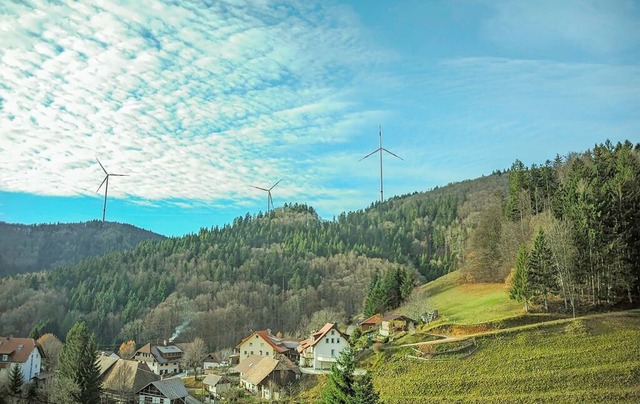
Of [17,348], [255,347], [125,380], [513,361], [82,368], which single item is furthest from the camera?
[255,347]

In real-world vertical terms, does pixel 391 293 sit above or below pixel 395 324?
above

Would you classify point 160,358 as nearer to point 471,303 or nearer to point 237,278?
point 471,303

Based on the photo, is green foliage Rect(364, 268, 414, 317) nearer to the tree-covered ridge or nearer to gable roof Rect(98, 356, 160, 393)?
the tree-covered ridge

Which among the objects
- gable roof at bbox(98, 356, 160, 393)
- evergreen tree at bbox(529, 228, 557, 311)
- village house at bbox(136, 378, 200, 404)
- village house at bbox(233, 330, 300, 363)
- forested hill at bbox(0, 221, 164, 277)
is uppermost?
forested hill at bbox(0, 221, 164, 277)

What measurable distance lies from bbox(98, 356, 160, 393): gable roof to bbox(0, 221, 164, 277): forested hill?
32905 millimetres


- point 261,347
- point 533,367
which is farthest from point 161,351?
point 533,367

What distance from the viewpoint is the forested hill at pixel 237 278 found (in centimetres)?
11500

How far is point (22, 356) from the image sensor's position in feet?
207

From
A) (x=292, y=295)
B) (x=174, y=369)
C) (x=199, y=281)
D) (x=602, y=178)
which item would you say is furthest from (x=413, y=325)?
(x=199, y=281)

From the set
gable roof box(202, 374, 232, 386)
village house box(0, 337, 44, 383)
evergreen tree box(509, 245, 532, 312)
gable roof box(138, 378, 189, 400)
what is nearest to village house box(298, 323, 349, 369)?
gable roof box(202, 374, 232, 386)

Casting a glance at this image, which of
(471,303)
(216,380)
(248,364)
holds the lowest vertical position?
(216,380)

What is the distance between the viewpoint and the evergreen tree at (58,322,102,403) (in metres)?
48.4

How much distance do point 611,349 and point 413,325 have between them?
2351cm

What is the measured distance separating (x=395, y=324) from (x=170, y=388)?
28.7m
